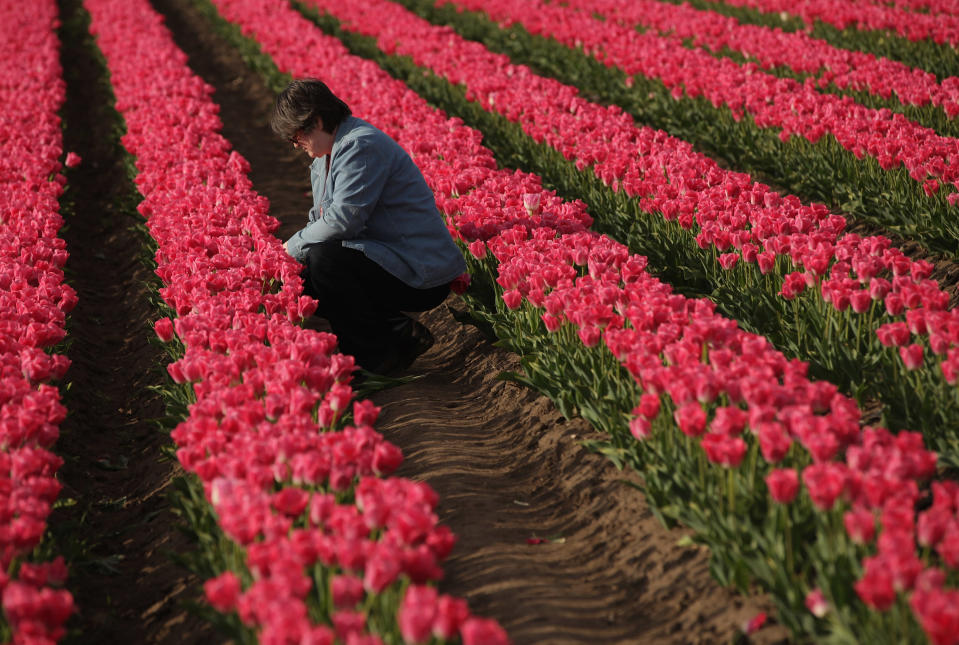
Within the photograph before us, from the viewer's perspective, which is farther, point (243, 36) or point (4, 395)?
point (243, 36)

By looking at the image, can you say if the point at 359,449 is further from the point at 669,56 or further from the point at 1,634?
the point at 669,56

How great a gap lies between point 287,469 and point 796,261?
8.83 ft

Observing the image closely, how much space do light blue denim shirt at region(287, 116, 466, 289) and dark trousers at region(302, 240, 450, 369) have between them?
7 cm

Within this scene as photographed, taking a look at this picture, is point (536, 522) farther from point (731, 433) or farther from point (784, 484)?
point (784, 484)

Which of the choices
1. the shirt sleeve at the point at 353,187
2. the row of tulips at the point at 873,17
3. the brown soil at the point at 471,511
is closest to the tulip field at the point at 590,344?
the brown soil at the point at 471,511

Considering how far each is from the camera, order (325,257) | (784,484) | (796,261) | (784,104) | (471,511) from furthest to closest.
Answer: (784,104)
(325,257)
(796,261)
(471,511)
(784,484)

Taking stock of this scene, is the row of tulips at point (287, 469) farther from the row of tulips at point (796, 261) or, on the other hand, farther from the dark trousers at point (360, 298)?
the row of tulips at point (796, 261)

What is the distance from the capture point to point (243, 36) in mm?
14617

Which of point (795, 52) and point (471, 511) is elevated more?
point (795, 52)

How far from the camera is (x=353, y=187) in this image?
4.58 meters

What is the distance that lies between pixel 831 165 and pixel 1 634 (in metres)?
6.24

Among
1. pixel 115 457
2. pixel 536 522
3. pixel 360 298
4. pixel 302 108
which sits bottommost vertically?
pixel 115 457

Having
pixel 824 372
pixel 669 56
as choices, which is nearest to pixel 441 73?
pixel 669 56

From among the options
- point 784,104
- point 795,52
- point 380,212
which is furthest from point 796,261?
point 795,52
